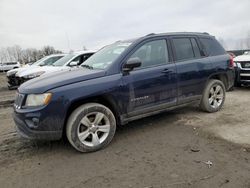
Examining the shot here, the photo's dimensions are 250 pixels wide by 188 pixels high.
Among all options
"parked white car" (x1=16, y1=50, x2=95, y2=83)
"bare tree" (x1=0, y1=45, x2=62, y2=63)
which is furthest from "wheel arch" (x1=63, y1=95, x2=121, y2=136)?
"bare tree" (x1=0, y1=45, x2=62, y2=63)

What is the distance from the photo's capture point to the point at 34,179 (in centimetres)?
323

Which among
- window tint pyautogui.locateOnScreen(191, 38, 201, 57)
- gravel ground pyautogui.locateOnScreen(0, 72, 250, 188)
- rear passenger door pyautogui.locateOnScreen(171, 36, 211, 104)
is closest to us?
gravel ground pyautogui.locateOnScreen(0, 72, 250, 188)

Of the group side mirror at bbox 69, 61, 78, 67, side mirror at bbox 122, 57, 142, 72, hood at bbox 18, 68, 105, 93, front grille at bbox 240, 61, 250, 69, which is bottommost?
front grille at bbox 240, 61, 250, 69

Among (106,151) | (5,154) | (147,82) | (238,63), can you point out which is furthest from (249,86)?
(5,154)

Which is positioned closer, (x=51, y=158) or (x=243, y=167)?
(x=243, y=167)

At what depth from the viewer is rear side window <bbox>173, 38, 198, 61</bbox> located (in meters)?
5.04

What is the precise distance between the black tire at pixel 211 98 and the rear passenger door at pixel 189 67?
21 centimetres

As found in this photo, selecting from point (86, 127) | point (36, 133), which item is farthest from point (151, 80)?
point (36, 133)

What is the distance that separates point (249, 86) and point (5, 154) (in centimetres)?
832

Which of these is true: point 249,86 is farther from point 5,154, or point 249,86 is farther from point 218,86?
point 5,154

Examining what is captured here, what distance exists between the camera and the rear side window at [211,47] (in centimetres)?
559

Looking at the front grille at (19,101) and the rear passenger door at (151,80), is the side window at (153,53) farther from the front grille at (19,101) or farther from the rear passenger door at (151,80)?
the front grille at (19,101)

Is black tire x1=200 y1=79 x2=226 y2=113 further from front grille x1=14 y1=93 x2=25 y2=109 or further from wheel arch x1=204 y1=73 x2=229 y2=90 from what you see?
front grille x1=14 y1=93 x2=25 y2=109

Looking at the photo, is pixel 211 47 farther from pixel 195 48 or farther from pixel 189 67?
pixel 189 67
